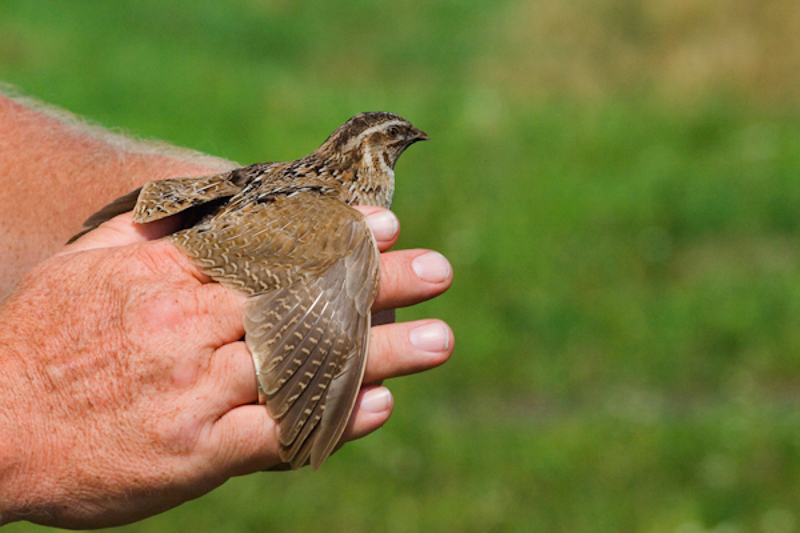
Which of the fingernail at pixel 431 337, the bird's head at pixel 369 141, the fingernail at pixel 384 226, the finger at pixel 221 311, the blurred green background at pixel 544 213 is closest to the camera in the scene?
the finger at pixel 221 311

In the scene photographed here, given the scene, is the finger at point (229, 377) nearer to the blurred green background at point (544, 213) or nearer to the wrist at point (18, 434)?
the wrist at point (18, 434)

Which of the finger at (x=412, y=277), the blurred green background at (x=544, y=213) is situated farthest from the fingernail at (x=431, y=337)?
the blurred green background at (x=544, y=213)

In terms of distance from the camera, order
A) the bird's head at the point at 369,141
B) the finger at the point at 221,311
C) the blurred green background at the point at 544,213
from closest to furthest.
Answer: the finger at the point at 221,311, the bird's head at the point at 369,141, the blurred green background at the point at 544,213

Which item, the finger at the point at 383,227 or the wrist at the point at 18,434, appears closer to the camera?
the wrist at the point at 18,434

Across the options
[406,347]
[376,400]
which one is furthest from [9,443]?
[406,347]

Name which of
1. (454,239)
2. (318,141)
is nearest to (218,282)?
(454,239)

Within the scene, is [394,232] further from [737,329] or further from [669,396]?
[737,329]
